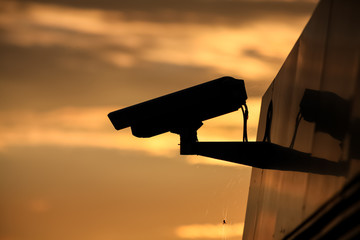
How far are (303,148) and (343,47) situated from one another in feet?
3.18

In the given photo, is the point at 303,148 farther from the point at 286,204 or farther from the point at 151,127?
the point at 151,127

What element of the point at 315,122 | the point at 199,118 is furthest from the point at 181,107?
the point at 315,122

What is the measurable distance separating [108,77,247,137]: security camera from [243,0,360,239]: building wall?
1.38 ft

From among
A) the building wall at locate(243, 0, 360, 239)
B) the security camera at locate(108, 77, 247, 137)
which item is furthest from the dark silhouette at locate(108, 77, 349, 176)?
the building wall at locate(243, 0, 360, 239)

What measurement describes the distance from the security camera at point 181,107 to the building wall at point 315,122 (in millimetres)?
421

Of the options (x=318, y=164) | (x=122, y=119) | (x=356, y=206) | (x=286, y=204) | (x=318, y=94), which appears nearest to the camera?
(x=356, y=206)

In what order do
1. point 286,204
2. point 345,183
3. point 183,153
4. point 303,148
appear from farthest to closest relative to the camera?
1. point 183,153
2. point 286,204
3. point 303,148
4. point 345,183

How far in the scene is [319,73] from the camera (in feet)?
12.1

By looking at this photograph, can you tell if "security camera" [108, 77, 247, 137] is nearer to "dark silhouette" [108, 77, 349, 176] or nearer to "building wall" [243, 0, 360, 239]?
"dark silhouette" [108, 77, 349, 176]

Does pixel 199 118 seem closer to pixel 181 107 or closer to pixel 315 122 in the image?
pixel 181 107

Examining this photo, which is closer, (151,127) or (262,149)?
(262,149)

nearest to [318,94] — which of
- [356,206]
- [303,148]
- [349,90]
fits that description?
[303,148]

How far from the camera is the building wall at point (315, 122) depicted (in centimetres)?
285

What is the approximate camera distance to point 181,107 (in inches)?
193
